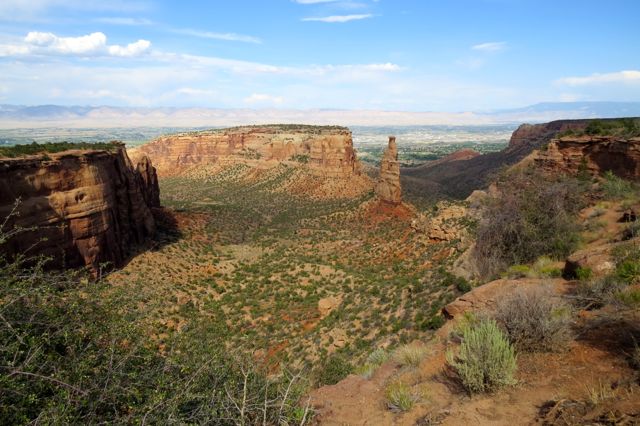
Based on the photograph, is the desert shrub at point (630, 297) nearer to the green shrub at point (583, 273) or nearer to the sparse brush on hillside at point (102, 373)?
the green shrub at point (583, 273)

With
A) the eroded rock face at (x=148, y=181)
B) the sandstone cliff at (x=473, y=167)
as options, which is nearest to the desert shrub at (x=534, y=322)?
the eroded rock face at (x=148, y=181)

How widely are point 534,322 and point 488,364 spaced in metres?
1.71

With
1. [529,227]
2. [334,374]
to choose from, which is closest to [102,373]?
[334,374]

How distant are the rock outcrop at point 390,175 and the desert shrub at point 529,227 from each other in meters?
27.7

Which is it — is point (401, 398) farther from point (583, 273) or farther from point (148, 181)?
point (148, 181)

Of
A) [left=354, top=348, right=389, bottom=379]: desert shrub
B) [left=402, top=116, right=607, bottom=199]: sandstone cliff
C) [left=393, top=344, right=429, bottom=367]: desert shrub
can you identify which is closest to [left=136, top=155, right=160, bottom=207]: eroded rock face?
[left=354, top=348, right=389, bottom=379]: desert shrub

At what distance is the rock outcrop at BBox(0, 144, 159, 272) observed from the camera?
20.6 meters

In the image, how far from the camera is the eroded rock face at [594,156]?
867 inches

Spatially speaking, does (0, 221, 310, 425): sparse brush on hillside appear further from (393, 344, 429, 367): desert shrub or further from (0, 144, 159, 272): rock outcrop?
(0, 144, 159, 272): rock outcrop

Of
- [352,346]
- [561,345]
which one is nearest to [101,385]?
[561,345]

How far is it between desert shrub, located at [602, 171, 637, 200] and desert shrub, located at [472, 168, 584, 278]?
1217mm

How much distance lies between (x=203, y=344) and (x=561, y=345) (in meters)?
7.43

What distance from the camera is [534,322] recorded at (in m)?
8.45

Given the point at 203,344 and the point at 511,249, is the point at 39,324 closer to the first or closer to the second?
the point at 203,344
